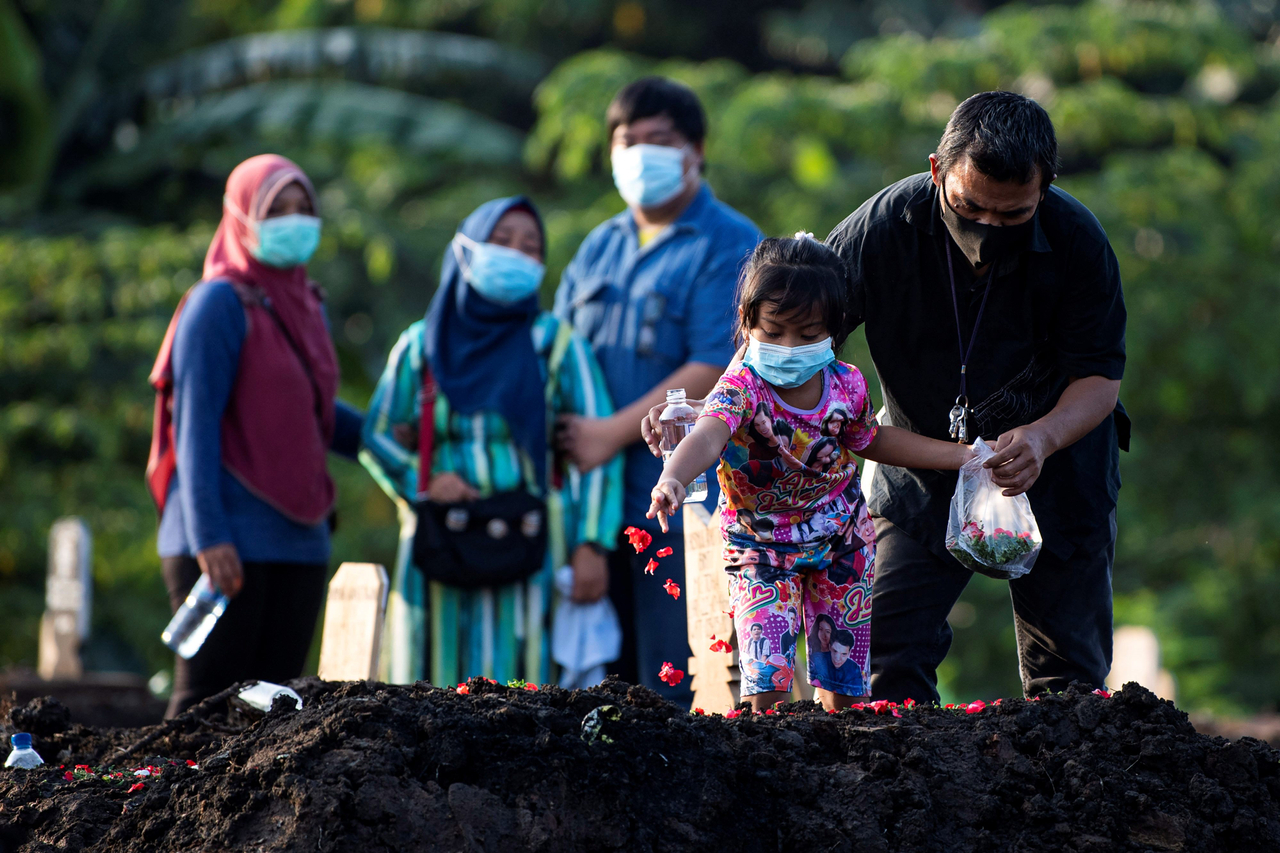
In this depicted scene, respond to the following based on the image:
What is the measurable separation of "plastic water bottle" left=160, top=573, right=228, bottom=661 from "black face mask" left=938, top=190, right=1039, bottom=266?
2.47 m

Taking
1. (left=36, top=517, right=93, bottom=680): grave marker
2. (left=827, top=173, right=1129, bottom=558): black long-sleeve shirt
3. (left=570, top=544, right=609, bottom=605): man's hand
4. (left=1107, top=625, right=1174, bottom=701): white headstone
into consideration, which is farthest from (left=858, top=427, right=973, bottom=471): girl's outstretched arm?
(left=1107, top=625, right=1174, bottom=701): white headstone

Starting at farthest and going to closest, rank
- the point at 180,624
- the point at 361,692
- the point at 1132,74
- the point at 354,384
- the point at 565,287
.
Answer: the point at 1132,74
the point at 354,384
the point at 565,287
the point at 180,624
the point at 361,692

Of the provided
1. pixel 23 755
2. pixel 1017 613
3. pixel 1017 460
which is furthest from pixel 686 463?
pixel 23 755

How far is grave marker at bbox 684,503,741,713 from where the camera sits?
12.2 feet

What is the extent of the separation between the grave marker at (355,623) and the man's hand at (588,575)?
2.31 ft

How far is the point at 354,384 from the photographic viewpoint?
1159cm

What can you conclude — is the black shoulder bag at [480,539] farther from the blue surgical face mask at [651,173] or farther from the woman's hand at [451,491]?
the blue surgical face mask at [651,173]

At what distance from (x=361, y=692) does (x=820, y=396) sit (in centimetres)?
123

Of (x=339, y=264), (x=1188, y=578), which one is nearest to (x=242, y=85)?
(x=339, y=264)

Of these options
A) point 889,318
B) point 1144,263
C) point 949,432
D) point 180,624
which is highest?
point 1144,263

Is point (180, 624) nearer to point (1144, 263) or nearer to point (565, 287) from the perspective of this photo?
point (565, 287)

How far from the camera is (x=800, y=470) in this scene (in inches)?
126

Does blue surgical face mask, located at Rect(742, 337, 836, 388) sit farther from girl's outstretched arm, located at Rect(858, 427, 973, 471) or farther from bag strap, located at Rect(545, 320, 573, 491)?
bag strap, located at Rect(545, 320, 573, 491)

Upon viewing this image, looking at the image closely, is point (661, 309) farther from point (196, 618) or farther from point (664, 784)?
point (664, 784)
